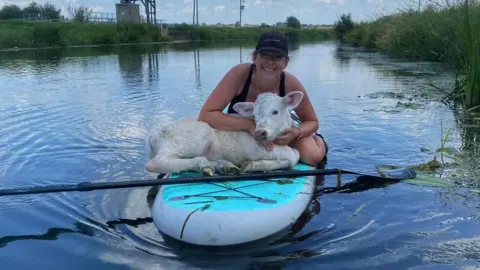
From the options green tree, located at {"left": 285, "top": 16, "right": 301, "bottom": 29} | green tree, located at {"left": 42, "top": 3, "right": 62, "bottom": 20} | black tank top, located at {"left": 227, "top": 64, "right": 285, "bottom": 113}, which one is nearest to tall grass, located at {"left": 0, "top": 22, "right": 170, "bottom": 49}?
green tree, located at {"left": 42, "top": 3, "right": 62, "bottom": 20}

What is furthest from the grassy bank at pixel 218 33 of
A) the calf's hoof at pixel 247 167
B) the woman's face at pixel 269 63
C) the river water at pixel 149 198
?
the calf's hoof at pixel 247 167

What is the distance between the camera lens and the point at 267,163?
18.2 ft

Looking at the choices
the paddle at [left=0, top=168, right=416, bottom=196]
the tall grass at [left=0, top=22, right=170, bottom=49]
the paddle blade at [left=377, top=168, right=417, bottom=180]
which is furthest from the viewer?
the tall grass at [left=0, top=22, right=170, bottom=49]

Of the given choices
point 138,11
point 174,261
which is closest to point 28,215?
point 174,261

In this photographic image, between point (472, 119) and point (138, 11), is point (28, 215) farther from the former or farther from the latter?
point (138, 11)

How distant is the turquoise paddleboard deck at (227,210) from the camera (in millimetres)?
4340

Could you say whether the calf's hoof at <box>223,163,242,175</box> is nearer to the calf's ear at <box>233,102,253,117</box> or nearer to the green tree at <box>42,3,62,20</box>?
the calf's ear at <box>233,102,253,117</box>

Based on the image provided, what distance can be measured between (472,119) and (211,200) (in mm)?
7571

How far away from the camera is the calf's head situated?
17.2ft

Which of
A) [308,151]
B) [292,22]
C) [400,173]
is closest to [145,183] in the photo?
[308,151]

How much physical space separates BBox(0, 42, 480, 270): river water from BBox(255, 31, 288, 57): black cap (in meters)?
1.85

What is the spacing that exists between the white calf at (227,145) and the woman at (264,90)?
0.40 feet

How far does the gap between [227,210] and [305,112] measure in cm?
244

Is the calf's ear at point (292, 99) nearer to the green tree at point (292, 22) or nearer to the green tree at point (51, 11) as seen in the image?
the green tree at point (51, 11)
